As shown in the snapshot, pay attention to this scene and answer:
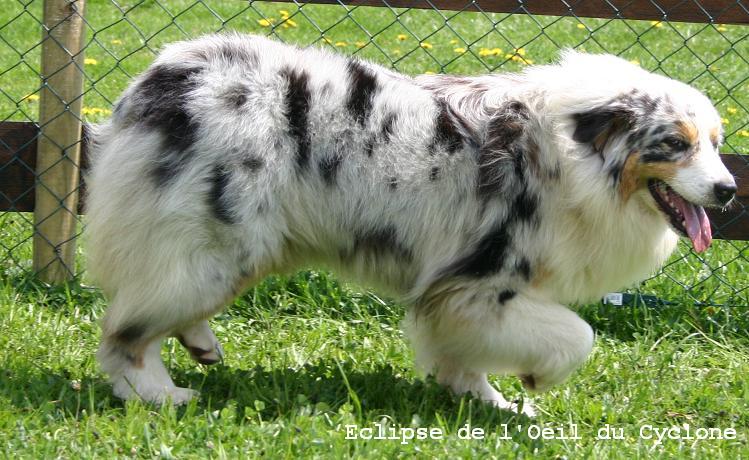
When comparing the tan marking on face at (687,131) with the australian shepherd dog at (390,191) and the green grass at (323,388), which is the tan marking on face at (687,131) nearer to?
the australian shepherd dog at (390,191)

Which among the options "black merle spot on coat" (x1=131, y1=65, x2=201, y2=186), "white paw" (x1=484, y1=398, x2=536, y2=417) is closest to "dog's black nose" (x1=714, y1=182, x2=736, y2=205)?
"white paw" (x1=484, y1=398, x2=536, y2=417)

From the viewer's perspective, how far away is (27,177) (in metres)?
4.70

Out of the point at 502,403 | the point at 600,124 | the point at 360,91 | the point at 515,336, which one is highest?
the point at 360,91

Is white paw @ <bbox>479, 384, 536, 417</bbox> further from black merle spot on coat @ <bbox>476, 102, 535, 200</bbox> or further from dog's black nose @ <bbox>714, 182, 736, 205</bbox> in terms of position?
dog's black nose @ <bbox>714, 182, 736, 205</bbox>

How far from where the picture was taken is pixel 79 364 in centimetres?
405

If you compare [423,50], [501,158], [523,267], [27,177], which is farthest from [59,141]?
[423,50]

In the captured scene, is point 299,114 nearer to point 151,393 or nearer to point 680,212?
point 151,393

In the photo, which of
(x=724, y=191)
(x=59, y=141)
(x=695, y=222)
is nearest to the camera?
(x=724, y=191)

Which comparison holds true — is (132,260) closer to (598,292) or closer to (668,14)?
(598,292)

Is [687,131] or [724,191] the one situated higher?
[687,131]

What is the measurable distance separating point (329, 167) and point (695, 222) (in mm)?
1294

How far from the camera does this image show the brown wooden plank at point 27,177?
4668mm

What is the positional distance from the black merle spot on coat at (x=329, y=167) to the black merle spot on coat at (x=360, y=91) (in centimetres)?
16

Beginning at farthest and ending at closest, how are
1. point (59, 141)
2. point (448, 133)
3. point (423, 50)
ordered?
1. point (423, 50)
2. point (59, 141)
3. point (448, 133)
